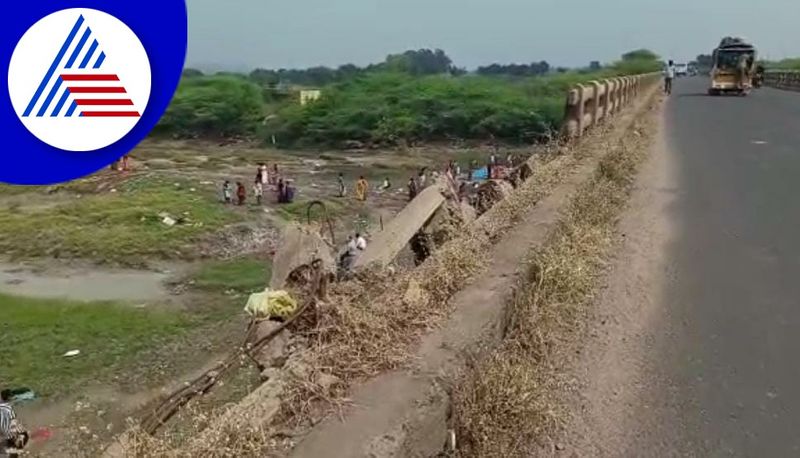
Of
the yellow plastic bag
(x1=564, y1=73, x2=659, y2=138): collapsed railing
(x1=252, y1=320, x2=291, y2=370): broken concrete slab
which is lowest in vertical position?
(x1=252, y1=320, x2=291, y2=370): broken concrete slab

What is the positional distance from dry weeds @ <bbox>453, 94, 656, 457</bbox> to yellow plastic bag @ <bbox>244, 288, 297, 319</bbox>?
39.2 inches

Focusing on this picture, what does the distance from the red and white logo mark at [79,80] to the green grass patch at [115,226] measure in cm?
2517

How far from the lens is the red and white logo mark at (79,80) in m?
1.49

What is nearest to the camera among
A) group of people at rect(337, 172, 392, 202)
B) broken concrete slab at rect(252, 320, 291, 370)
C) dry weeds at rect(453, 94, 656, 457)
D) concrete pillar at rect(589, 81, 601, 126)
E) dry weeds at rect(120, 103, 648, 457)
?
dry weeds at rect(120, 103, 648, 457)

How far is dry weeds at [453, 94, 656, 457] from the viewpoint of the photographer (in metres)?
3.04

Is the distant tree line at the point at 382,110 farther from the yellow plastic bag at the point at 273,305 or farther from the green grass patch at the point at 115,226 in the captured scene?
the yellow plastic bag at the point at 273,305

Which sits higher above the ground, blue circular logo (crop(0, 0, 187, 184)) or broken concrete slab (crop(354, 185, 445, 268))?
blue circular logo (crop(0, 0, 187, 184))

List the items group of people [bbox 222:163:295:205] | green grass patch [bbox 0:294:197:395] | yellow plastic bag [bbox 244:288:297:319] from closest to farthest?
1. yellow plastic bag [bbox 244:288:297:319]
2. green grass patch [bbox 0:294:197:395]
3. group of people [bbox 222:163:295:205]

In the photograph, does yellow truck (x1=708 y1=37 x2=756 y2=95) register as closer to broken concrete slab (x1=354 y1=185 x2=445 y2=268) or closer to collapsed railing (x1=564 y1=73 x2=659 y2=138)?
collapsed railing (x1=564 y1=73 x2=659 y2=138)

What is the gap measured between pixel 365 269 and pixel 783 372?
2.28 meters

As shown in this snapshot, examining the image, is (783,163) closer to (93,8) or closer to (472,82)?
(93,8)

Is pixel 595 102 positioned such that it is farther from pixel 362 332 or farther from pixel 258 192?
pixel 258 192

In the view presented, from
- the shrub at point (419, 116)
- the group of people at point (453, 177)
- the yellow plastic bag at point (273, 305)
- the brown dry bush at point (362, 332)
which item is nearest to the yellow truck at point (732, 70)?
the group of people at point (453, 177)

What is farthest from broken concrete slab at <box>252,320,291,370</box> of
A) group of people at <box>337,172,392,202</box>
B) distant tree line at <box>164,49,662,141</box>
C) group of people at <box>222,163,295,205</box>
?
distant tree line at <box>164,49,662,141</box>
